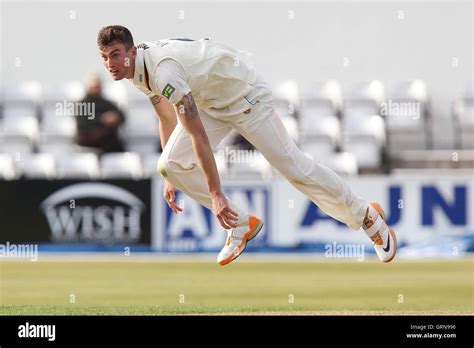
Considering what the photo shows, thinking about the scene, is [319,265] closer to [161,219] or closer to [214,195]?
[161,219]

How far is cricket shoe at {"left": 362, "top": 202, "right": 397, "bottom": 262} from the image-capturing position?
7.85 meters

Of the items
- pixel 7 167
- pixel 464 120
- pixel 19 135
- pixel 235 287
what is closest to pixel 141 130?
pixel 19 135

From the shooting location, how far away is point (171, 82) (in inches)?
269

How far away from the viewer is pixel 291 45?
15414mm

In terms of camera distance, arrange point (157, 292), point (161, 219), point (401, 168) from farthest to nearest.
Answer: point (401, 168), point (161, 219), point (157, 292)

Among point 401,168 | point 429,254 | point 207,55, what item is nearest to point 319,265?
point 429,254

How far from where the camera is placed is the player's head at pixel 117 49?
6844 millimetres

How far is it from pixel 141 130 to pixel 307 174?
315 inches

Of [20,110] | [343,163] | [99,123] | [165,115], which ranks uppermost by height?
[20,110]

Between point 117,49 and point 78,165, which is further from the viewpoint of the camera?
point 78,165

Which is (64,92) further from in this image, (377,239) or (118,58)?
(118,58)

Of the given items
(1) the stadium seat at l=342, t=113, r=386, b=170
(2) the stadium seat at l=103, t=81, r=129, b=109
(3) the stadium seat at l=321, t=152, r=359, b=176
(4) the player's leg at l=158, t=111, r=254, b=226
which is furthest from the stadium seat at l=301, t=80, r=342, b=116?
(4) the player's leg at l=158, t=111, r=254, b=226

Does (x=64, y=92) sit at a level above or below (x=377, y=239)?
above

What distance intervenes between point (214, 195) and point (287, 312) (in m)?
1.50
